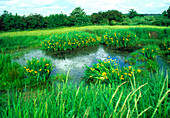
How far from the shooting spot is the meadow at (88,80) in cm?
208

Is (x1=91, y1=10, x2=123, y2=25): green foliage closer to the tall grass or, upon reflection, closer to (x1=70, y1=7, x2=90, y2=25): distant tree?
(x1=70, y1=7, x2=90, y2=25): distant tree

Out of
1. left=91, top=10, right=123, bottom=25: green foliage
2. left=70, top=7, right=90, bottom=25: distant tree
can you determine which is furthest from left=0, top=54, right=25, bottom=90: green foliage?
left=91, top=10, right=123, bottom=25: green foliage

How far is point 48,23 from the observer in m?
16.0

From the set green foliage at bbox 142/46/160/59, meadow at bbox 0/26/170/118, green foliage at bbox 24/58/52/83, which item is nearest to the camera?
meadow at bbox 0/26/170/118

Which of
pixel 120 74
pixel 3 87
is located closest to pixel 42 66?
pixel 3 87

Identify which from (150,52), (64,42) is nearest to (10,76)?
(64,42)

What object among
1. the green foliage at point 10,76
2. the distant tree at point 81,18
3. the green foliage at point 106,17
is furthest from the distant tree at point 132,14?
the green foliage at point 10,76

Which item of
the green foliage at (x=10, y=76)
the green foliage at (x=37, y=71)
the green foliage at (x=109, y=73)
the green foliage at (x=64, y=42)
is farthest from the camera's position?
the green foliage at (x=64, y=42)

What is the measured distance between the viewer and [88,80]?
14.5 feet

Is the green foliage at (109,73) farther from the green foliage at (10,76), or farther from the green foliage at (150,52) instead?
the green foliage at (150,52)

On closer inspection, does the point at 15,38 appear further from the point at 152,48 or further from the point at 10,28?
the point at 152,48

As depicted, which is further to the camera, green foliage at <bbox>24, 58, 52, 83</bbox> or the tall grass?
green foliage at <bbox>24, 58, 52, 83</bbox>

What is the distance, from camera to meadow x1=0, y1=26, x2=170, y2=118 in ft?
6.84

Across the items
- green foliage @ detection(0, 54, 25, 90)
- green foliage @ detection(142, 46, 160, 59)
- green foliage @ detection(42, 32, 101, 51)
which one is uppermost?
green foliage @ detection(42, 32, 101, 51)
